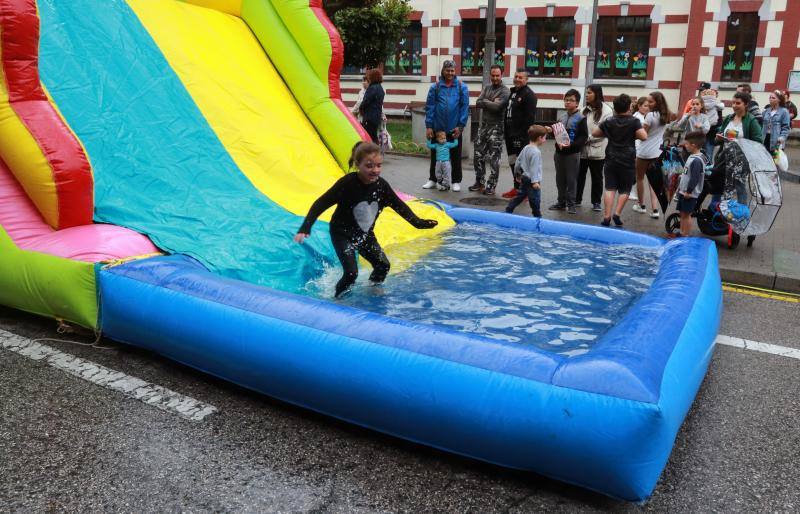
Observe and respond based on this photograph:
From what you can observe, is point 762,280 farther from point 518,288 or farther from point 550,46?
point 550,46

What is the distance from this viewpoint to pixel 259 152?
6.83 metres

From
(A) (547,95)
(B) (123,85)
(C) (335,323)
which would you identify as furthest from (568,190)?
(A) (547,95)

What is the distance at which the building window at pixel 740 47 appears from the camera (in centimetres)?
1897

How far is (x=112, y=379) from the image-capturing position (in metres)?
4.02

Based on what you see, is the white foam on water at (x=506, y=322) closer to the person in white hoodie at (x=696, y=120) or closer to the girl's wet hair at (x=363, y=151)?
the girl's wet hair at (x=363, y=151)

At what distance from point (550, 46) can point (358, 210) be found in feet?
59.2

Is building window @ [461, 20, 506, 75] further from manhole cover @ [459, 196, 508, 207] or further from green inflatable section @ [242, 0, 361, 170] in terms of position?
green inflatable section @ [242, 0, 361, 170]

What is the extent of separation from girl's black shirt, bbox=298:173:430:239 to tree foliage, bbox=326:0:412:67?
516 inches

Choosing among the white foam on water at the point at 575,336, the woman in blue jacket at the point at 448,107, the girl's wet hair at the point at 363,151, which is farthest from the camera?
the woman in blue jacket at the point at 448,107

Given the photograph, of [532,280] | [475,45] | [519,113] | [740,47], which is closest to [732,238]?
[532,280]

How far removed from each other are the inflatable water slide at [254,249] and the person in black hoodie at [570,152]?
2223mm

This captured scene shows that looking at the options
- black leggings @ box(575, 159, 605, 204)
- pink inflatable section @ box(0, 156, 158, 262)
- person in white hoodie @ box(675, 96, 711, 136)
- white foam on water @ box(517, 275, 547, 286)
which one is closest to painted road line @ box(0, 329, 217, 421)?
pink inflatable section @ box(0, 156, 158, 262)

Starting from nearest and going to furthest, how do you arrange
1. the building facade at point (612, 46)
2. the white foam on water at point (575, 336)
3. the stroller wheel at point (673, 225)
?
the white foam on water at point (575, 336)
the stroller wheel at point (673, 225)
the building facade at point (612, 46)

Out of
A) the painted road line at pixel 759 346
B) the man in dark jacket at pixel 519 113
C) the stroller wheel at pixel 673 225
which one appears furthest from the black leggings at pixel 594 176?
the painted road line at pixel 759 346
